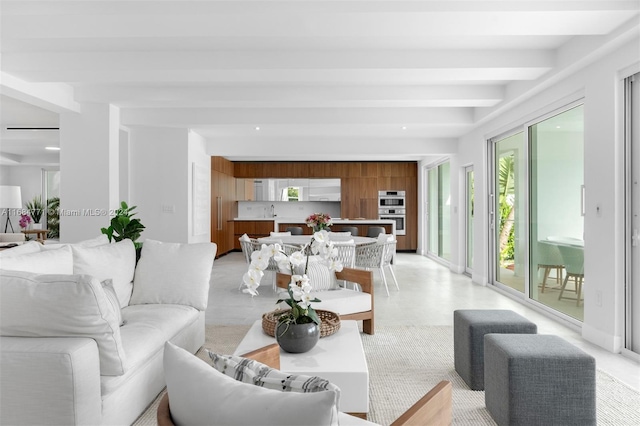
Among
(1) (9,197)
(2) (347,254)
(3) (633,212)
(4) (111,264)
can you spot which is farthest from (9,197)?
(3) (633,212)

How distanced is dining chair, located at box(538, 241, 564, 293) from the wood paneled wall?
19.7 feet

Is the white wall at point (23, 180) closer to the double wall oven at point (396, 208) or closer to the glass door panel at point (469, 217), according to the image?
the double wall oven at point (396, 208)

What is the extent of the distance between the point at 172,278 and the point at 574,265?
380cm

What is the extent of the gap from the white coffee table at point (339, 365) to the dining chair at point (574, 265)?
2774mm

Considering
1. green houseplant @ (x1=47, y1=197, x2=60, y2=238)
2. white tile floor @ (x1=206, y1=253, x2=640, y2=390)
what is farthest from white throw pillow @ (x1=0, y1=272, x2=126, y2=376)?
green houseplant @ (x1=47, y1=197, x2=60, y2=238)

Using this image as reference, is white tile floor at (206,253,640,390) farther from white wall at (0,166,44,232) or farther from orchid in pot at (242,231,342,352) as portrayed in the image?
white wall at (0,166,44,232)

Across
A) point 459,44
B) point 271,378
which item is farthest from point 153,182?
point 271,378

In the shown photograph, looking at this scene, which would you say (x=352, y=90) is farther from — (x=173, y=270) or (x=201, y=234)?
(x=201, y=234)

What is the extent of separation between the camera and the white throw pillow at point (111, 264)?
273 cm

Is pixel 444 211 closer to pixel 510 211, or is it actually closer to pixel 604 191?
pixel 510 211

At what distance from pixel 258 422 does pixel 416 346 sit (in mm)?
2879

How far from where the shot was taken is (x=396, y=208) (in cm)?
1070

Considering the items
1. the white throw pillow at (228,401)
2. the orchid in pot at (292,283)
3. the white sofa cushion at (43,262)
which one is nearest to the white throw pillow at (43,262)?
the white sofa cushion at (43,262)

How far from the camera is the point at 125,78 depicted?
4277mm
